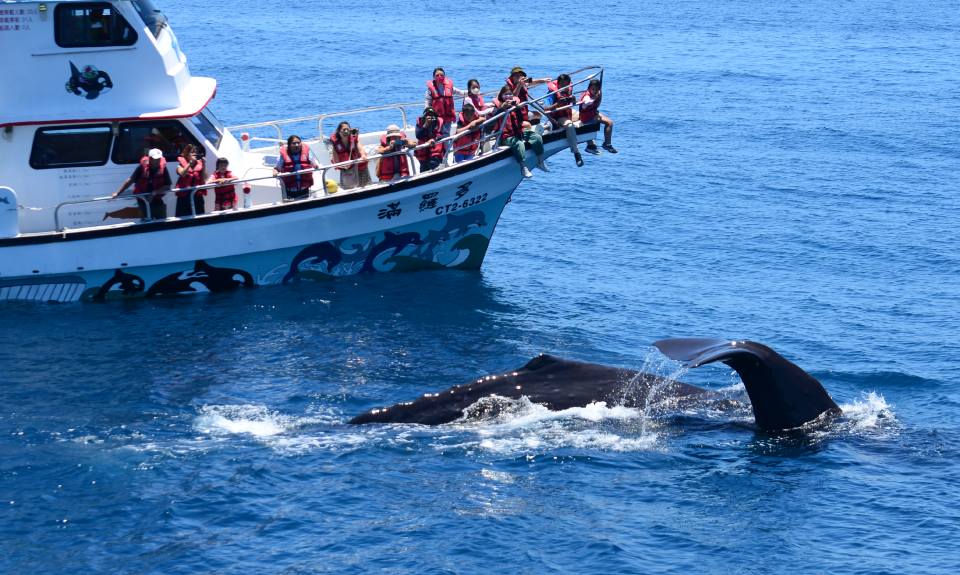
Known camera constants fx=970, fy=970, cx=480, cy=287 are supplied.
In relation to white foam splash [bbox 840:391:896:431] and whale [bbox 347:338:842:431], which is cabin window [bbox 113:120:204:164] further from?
white foam splash [bbox 840:391:896:431]

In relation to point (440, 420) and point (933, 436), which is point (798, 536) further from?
point (440, 420)

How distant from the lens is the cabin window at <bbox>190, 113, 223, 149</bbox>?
20.7 m

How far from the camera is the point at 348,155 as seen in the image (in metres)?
21.2

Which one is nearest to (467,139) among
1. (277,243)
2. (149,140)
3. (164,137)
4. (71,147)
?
(277,243)

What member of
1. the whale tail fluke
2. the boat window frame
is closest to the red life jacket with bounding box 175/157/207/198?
the boat window frame

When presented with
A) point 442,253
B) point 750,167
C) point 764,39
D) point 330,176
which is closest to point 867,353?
point 442,253

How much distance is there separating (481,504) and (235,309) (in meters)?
9.62

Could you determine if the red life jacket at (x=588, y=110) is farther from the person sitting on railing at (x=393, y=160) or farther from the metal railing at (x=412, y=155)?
the person sitting on railing at (x=393, y=160)

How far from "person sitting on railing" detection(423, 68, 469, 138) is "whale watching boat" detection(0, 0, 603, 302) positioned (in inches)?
60.2

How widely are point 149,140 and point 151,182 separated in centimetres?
100

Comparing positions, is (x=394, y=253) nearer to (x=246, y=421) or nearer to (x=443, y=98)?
(x=443, y=98)

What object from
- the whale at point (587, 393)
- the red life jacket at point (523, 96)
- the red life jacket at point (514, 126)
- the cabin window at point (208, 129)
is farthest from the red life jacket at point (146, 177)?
the whale at point (587, 393)

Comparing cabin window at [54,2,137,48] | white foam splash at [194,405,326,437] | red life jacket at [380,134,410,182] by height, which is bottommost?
white foam splash at [194,405,326,437]

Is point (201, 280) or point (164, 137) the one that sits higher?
point (164, 137)
